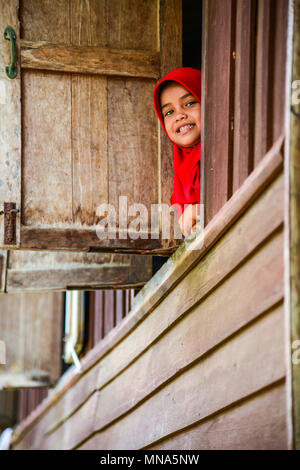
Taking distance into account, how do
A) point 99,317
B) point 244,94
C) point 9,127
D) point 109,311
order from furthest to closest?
point 99,317 → point 109,311 → point 9,127 → point 244,94

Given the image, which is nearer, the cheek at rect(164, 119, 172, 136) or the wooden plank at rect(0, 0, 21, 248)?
the wooden plank at rect(0, 0, 21, 248)

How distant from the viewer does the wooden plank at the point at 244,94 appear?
3025 mm

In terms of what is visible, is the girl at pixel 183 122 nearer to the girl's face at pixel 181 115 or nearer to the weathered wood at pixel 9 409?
the girl's face at pixel 181 115

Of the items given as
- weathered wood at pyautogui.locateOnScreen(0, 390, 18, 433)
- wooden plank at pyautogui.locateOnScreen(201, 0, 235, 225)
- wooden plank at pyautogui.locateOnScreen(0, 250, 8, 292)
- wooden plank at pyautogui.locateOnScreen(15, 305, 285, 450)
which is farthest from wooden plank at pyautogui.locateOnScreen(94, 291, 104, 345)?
weathered wood at pyautogui.locateOnScreen(0, 390, 18, 433)

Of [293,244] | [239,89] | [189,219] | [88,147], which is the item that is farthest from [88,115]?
[293,244]

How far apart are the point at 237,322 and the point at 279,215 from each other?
0.55 meters

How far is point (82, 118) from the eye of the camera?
409cm

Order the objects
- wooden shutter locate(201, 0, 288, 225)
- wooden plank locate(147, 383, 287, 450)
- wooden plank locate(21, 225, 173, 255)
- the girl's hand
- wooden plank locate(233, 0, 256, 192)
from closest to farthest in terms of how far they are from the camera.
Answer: wooden plank locate(147, 383, 287, 450) → wooden shutter locate(201, 0, 288, 225) → wooden plank locate(233, 0, 256, 192) → the girl's hand → wooden plank locate(21, 225, 173, 255)

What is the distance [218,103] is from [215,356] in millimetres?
1187

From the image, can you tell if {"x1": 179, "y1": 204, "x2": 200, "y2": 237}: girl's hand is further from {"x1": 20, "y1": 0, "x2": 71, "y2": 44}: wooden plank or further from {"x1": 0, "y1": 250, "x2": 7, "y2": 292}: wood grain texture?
{"x1": 0, "y1": 250, "x2": 7, "y2": 292}: wood grain texture

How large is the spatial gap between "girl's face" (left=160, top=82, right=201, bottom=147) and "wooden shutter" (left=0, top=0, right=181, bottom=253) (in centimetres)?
12

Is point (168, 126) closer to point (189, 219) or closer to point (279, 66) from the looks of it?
point (189, 219)

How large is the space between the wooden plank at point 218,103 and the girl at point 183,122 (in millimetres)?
420

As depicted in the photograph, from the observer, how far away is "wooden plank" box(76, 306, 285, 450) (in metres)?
2.51
